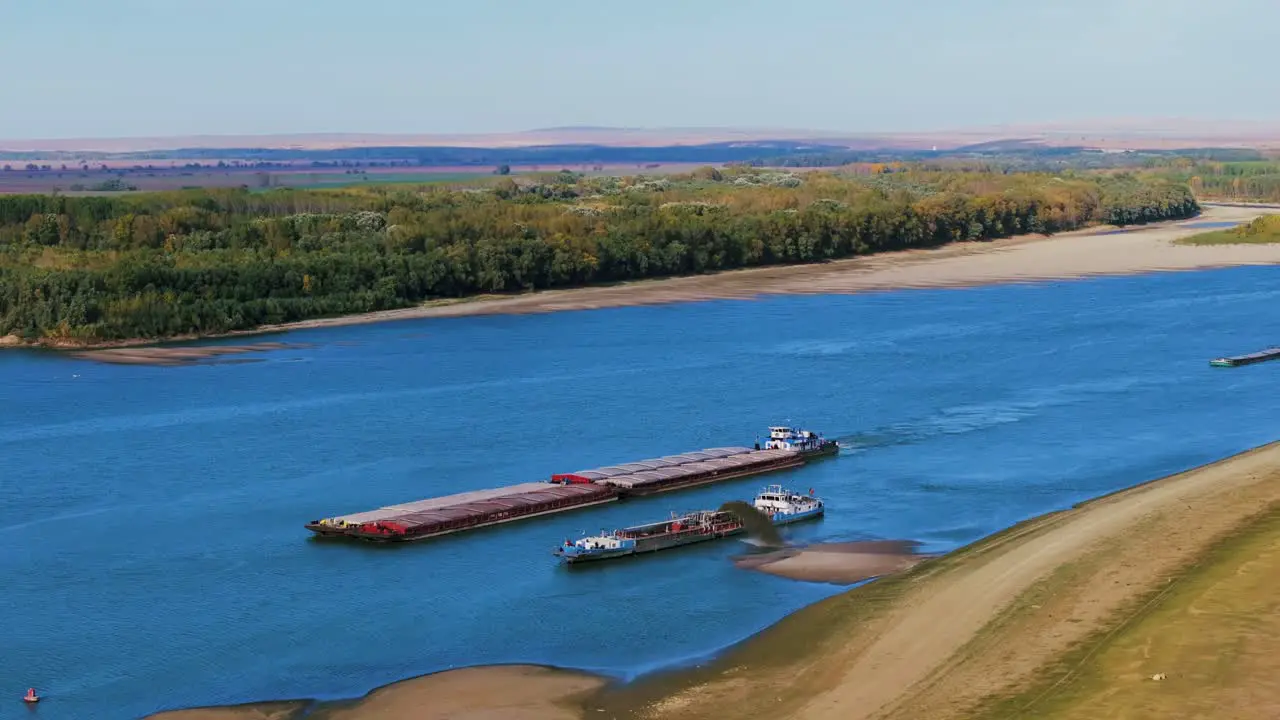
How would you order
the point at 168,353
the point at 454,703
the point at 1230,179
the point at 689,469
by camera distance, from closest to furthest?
1. the point at 454,703
2. the point at 689,469
3. the point at 168,353
4. the point at 1230,179

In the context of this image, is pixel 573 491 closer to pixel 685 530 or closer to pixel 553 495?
pixel 553 495

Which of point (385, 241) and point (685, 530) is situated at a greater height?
point (385, 241)

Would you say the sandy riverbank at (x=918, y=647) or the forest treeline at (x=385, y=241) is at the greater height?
the forest treeline at (x=385, y=241)

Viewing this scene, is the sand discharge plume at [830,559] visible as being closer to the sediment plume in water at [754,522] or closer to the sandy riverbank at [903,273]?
the sediment plume in water at [754,522]

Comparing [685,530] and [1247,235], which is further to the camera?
[1247,235]

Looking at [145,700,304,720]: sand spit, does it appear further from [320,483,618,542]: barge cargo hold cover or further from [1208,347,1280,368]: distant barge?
[1208,347,1280,368]: distant barge

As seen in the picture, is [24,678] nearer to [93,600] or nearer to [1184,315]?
[93,600]

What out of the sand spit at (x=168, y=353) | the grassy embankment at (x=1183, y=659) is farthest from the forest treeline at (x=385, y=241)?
the grassy embankment at (x=1183, y=659)

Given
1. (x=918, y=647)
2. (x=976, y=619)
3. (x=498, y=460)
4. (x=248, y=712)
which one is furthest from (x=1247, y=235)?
(x=248, y=712)
